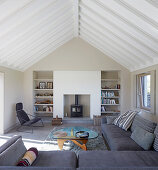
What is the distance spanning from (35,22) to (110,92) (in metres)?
4.52

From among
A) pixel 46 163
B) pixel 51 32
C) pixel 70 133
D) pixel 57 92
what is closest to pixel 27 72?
pixel 57 92

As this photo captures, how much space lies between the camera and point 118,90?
6.71 meters

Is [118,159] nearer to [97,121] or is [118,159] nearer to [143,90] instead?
[97,121]

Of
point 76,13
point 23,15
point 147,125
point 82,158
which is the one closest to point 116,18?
point 76,13

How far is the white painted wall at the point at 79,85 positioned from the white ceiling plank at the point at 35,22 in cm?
279

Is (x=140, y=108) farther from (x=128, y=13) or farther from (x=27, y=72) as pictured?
(x=27, y=72)

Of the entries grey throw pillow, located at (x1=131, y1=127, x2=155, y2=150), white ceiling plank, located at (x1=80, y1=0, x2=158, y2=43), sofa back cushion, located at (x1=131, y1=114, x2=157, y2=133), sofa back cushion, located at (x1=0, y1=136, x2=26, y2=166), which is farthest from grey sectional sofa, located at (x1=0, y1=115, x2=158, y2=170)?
white ceiling plank, located at (x1=80, y1=0, x2=158, y2=43)

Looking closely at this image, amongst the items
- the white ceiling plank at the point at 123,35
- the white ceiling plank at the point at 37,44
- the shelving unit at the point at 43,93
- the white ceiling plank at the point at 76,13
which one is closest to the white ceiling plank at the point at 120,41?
Result: the white ceiling plank at the point at 123,35

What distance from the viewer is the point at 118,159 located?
220cm

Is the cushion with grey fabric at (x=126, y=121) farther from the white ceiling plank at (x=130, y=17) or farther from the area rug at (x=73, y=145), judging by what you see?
the white ceiling plank at (x=130, y=17)

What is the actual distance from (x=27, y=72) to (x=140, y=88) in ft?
16.0

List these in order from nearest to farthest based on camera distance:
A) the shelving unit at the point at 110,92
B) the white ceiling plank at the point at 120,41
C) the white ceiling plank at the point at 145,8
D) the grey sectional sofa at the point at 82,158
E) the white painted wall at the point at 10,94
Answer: the grey sectional sofa at the point at 82,158 → the white ceiling plank at the point at 145,8 → the white ceiling plank at the point at 120,41 → the white painted wall at the point at 10,94 → the shelving unit at the point at 110,92

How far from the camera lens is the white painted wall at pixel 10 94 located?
492 cm

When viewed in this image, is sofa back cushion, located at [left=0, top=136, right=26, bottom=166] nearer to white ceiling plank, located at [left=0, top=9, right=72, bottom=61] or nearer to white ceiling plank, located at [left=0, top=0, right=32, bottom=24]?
white ceiling plank, located at [left=0, top=0, right=32, bottom=24]
